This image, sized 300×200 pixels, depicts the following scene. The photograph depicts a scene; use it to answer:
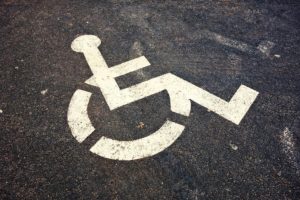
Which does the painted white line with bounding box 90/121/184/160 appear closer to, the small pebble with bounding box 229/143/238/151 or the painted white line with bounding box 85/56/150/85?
the small pebble with bounding box 229/143/238/151

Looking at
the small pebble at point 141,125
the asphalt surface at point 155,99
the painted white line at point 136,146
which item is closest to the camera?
the asphalt surface at point 155,99

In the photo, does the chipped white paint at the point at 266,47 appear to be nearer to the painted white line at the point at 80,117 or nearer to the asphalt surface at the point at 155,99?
the asphalt surface at the point at 155,99

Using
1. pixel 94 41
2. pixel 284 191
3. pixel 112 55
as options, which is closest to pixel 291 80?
pixel 284 191

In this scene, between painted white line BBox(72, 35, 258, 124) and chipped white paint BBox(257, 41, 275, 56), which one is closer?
painted white line BBox(72, 35, 258, 124)

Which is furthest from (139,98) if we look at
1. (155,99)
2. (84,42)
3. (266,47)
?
(266,47)

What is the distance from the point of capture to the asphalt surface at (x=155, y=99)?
3.12 m

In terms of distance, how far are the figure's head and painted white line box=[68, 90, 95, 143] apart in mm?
983

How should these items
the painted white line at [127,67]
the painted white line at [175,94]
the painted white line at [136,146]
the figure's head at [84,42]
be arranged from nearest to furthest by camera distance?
1. the painted white line at [136,146]
2. the painted white line at [175,94]
3. the painted white line at [127,67]
4. the figure's head at [84,42]

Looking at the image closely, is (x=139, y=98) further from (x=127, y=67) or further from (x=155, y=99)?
(x=127, y=67)

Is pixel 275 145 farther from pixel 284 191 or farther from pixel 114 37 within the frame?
pixel 114 37

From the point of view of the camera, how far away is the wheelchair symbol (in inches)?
133

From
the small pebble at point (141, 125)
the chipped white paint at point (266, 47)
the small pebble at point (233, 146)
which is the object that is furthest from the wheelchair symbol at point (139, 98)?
the chipped white paint at point (266, 47)

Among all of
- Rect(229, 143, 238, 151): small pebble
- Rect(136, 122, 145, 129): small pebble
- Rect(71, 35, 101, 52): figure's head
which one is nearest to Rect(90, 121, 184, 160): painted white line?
Rect(136, 122, 145, 129): small pebble

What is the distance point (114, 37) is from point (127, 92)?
1313 millimetres
